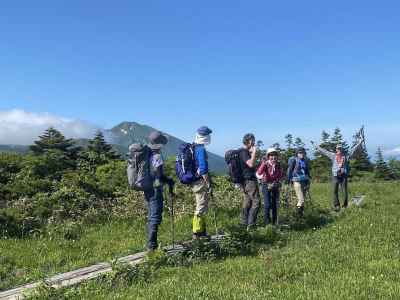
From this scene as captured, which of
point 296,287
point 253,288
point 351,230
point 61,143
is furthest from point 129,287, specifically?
point 61,143

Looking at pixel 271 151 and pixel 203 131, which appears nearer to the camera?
pixel 203 131

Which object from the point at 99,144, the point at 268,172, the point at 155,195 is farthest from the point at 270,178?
the point at 99,144

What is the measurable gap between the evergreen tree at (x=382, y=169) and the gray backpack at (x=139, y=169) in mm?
48820

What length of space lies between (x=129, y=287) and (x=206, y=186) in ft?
12.9

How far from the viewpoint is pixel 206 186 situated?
39.4 ft

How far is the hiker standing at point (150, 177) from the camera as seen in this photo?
10.8m

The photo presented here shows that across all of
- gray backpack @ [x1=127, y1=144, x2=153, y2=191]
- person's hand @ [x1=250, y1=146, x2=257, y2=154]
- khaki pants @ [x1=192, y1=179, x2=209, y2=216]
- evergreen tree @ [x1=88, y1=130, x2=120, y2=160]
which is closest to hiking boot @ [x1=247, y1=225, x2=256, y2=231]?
khaki pants @ [x1=192, y1=179, x2=209, y2=216]

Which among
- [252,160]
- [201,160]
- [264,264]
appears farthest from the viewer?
[252,160]

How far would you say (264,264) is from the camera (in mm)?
9422

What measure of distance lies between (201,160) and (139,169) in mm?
1533

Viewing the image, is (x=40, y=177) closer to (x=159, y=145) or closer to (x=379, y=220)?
(x=159, y=145)

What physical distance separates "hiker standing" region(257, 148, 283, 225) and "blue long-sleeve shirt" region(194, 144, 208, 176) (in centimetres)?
418

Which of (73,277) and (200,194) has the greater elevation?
(200,194)

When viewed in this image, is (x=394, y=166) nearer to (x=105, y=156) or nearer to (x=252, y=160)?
(x=105, y=156)
